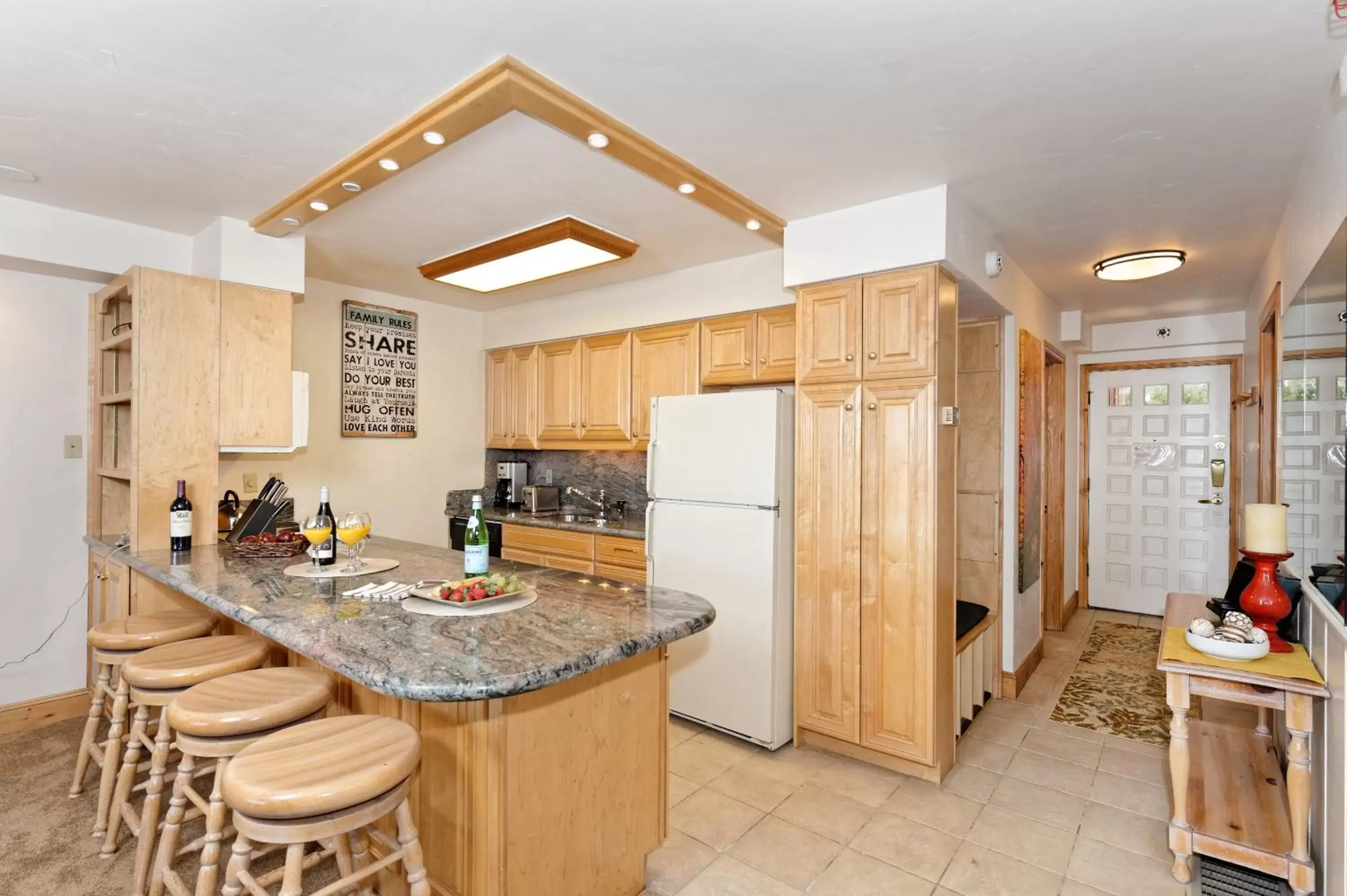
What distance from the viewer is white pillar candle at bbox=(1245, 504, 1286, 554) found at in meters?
2.22

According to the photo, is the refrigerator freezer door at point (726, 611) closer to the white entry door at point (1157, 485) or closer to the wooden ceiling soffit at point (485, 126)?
the wooden ceiling soffit at point (485, 126)

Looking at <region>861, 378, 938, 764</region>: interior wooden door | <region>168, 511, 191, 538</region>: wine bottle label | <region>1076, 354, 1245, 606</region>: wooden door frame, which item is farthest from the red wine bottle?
<region>1076, 354, 1245, 606</region>: wooden door frame

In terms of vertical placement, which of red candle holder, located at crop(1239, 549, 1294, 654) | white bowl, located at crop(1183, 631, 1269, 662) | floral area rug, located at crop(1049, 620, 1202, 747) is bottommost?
floral area rug, located at crop(1049, 620, 1202, 747)

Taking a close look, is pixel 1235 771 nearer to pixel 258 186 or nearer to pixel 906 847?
pixel 906 847

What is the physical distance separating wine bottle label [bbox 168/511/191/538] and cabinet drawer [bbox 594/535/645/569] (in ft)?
6.31

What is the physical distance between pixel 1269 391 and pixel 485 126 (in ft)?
12.2

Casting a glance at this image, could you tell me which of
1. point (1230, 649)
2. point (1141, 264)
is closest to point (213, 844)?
point (1230, 649)

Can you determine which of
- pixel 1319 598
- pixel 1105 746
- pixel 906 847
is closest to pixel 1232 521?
pixel 1105 746

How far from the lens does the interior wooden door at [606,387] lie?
4.20m

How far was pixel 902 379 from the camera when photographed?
109 inches

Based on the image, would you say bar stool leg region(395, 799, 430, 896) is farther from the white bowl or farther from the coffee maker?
the coffee maker

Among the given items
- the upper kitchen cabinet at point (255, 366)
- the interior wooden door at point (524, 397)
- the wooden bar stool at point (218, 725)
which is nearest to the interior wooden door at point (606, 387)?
the interior wooden door at point (524, 397)

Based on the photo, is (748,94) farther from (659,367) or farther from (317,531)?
(659,367)

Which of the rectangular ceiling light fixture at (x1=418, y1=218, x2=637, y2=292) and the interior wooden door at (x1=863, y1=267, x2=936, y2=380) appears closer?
the interior wooden door at (x1=863, y1=267, x2=936, y2=380)
